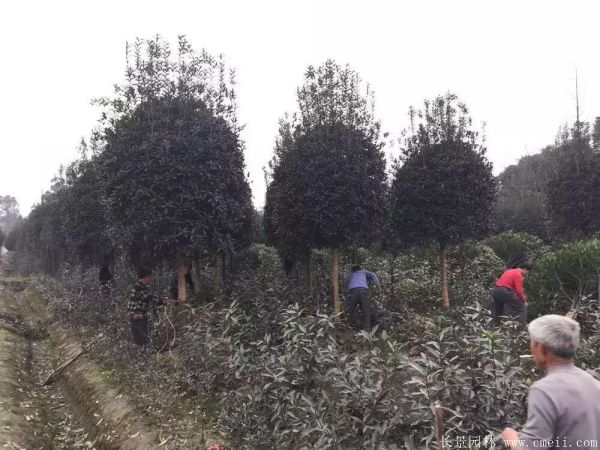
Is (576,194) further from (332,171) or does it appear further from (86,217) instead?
(86,217)

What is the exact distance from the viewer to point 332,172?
7.70 metres

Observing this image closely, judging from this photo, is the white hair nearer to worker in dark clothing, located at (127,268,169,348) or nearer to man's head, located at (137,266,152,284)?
worker in dark clothing, located at (127,268,169,348)

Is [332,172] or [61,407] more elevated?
[332,172]

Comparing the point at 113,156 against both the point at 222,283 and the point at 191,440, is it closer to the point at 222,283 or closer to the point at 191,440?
the point at 222,283

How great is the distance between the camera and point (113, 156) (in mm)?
7957

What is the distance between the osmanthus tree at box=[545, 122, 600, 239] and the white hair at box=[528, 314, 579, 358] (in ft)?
45.9

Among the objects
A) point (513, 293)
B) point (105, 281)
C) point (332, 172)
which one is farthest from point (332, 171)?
point (105, 281)

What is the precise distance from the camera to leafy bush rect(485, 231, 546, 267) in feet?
45.4

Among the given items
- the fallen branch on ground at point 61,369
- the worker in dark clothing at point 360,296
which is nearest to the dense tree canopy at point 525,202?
the worker in dark clothing at point 360,296

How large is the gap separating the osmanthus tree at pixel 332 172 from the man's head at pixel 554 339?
5.42 m

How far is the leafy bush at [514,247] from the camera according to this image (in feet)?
45.4

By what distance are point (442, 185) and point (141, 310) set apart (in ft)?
19.6

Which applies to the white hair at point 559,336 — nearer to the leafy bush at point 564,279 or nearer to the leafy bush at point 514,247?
the leafy bush at point 564,279

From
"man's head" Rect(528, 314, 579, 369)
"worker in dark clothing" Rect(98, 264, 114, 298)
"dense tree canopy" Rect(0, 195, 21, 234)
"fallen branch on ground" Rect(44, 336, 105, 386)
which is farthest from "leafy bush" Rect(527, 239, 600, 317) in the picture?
"dense tree canopy" Rect(0, 195, 21, 234)
